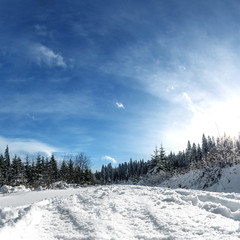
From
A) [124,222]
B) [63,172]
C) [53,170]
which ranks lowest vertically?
[124,222]

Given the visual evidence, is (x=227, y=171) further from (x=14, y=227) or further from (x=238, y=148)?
(x=14, y=227)

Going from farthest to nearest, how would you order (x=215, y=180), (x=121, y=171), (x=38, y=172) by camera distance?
(x=121, y=171)
(x=38, y=172)
(x=215, y=180)

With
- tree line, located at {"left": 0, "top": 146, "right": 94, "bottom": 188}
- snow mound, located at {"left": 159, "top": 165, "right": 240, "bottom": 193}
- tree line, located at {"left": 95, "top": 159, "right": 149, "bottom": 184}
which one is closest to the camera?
snow mound, located at {"left": 159, "top": 165, "right": 240, "bottom": 193}

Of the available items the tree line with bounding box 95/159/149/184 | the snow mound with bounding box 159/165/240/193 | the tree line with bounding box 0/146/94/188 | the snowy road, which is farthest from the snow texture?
the tree line with bounding box 95/159/149/184

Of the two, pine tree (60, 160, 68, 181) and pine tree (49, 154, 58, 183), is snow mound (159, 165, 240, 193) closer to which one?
pine tree (60, 160, 68, 181)

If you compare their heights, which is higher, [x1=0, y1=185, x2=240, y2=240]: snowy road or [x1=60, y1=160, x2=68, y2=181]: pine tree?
[x1=60, y1=160, x2=68, y2=181]: pine tree

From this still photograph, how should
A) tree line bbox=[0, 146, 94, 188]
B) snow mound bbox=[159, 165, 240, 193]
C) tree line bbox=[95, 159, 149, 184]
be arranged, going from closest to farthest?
snow mound bbox=[159, 165, 240, 193] → tree line bbox=[0, 146, 94, 188] → tree line bbox=[95, 159, 149, 184]

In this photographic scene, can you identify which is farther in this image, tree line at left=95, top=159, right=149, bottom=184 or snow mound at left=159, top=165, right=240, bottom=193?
tree line at left=95, top=159, right=149, bottom=184

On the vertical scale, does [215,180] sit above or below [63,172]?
below

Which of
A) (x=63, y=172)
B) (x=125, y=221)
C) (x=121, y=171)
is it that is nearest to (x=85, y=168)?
(x=63, y=172)

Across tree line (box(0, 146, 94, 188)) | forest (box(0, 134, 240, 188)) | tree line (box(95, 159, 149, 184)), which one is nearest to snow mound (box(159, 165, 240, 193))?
forest (box(0, 134, 240, 188))

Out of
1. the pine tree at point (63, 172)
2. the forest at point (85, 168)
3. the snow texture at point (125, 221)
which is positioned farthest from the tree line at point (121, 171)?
the snow texture at point (125, 221)

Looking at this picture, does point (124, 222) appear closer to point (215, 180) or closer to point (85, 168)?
point (215, 180)

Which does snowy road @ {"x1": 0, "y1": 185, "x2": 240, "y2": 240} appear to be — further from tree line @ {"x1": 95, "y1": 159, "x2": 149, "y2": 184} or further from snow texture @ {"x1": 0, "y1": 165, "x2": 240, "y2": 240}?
tree line @ {"x1": 95, "y1": 159, "x2": 149, "y2": 184}
